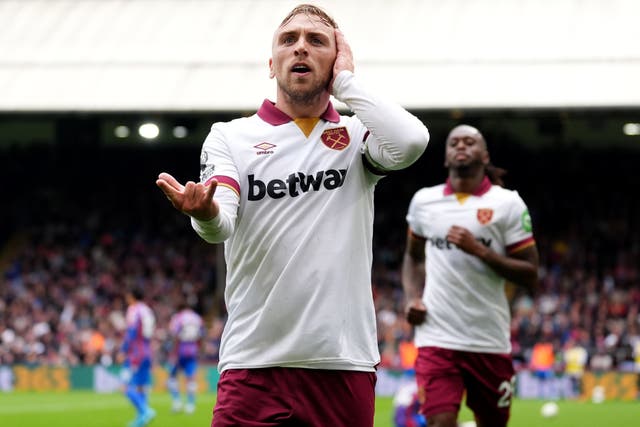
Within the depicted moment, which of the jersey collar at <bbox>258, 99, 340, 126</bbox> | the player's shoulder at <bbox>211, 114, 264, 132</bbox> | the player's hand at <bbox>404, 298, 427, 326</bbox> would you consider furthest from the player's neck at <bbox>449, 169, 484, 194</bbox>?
the player's shoulder at <bbox>211, 114, 264, 132</bbox>

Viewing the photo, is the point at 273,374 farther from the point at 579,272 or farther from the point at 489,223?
the point at 579,272

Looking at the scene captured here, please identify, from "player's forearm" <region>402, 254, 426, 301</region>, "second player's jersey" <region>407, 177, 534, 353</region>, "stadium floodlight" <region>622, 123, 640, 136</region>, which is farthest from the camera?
"stadium floodlight" <region>622, 123, 640, 136</region>

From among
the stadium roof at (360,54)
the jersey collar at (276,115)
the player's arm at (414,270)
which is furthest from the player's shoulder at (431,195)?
the stadium roof at (360,54)

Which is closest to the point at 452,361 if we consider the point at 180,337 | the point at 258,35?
the point at 180,337

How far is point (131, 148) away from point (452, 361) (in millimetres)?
27340

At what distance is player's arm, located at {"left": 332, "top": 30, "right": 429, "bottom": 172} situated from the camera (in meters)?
4.20

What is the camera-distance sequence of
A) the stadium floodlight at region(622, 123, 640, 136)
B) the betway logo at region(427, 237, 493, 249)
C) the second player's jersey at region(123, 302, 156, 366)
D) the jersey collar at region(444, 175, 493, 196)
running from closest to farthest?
1. the betway logo at region(427, 237, 493, 249)
2. the jersey collar at region(444, 175, 493, 196)
3. the second player's jersey at region(123, 302, 156, 366)
4. the stadium floodlight at region(622, 123, 640, 136)

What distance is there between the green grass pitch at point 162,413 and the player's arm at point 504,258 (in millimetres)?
7824

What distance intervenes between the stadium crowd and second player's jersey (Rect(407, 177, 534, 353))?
52.9ft

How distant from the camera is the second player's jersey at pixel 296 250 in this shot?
4.26 meters

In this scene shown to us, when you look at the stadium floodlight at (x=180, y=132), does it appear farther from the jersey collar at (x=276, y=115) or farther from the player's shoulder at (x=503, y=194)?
the jersey collar at (x=276, y=115)

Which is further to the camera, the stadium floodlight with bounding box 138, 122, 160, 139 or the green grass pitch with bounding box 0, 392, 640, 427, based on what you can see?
the stadium floodlight with bounding box 138, 122, 160, 139

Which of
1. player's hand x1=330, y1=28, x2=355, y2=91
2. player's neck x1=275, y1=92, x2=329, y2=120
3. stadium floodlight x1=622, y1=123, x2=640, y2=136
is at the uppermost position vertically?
stadium floodlight x1=622, y1=123, x2=640, y2=136

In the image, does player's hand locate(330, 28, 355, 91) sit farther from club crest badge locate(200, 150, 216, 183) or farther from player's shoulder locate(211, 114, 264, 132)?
club crest badge locate(200, 150, 216, 183)
